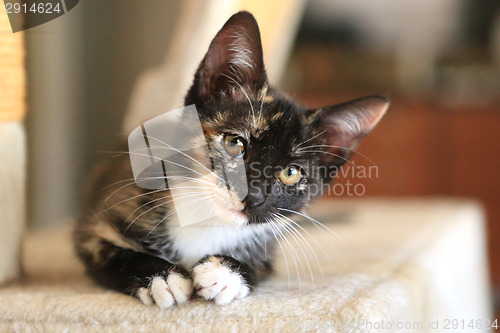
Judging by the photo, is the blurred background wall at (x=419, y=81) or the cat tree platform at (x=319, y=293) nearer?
the cat tree platform at (x=319, y=293)

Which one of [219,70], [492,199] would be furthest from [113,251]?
[492,199]

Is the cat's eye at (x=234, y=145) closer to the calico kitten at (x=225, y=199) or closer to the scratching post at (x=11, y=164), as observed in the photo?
the calico kitten at (x=225, y=199)

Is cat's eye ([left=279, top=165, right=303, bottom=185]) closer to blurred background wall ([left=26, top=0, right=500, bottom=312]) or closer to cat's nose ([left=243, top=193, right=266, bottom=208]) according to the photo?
cat's nose ([left=243, top=193, right=266, bottom=208])

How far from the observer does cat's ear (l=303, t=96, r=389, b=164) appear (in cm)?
77

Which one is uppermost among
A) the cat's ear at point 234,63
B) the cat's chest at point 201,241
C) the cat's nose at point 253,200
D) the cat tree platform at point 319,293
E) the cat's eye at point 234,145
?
the cat's ear at point 234,63

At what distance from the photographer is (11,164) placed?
0.83 m

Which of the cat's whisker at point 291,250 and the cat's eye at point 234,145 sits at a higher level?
the cat's eye at point 234,145

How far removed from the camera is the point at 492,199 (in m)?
2.44

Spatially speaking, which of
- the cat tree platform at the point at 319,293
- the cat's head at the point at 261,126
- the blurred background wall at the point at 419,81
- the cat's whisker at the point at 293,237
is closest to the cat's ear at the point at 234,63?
the cat's head at the point at 261,126

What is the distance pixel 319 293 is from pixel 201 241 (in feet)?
0.67

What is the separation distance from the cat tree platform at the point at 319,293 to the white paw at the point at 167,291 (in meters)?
0.01

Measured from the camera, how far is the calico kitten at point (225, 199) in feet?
2.32

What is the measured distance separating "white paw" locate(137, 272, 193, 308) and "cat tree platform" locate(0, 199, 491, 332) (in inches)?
0.5

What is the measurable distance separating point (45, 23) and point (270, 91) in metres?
0.36
